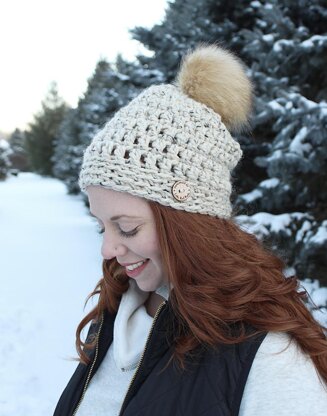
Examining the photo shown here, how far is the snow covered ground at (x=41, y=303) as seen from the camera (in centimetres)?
373

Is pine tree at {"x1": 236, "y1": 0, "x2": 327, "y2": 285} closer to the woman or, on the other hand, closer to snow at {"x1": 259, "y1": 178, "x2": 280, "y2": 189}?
snow at {"x1": 259, "y1": 178, "x2": 280, "y2": 189}

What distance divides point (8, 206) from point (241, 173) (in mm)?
14147

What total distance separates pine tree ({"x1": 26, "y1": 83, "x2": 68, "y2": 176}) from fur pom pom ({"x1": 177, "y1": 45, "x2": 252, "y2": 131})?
33.5m

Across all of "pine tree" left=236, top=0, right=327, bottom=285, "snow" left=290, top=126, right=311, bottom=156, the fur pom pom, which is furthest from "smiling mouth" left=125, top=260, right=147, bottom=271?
"snow" left=290, top=126, right=311, bottom=156

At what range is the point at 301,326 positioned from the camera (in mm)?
1183

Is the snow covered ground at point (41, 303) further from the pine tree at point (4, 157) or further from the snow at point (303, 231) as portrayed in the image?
the pine tree at point (4, 157)

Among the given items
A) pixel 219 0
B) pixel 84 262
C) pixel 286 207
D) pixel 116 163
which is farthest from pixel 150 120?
pixel 84 262

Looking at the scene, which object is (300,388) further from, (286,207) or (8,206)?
(8,206)

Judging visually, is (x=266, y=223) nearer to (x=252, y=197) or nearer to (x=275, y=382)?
(x=252, y=197)

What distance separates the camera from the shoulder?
1006 millimetres

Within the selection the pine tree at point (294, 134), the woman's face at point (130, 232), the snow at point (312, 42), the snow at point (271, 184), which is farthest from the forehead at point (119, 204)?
the snow at point (312, 42)

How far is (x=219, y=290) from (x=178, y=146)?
0.48m

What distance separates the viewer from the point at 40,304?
19.0 ft

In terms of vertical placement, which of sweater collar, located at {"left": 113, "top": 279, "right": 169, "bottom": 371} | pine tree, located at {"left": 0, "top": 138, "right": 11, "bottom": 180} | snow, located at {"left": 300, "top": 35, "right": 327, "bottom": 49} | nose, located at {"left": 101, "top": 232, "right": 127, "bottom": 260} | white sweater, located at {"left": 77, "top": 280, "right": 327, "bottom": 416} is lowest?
pine tree, located at {"left": 0, "top": 138, "right": 11, "bottom": 180}
